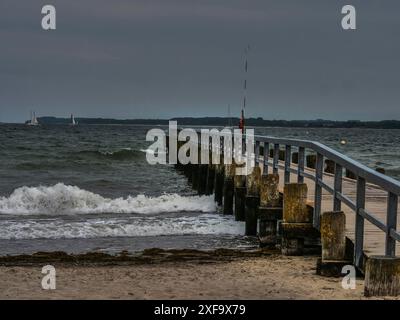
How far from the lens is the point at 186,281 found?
8719mm

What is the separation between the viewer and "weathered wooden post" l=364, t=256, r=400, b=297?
6.72m

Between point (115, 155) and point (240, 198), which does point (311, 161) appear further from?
point (115, 155)

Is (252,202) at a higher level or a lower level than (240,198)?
higher

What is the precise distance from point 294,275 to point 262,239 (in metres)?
3.77

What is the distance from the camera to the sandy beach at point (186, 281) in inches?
305

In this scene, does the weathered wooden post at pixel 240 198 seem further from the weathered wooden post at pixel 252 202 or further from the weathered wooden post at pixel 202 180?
the weathered wooden post at pixel 202 180

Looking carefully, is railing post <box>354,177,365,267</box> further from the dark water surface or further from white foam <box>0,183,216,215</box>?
white foam <box>0,183,216,215</box>

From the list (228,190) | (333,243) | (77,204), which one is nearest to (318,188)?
(333,243)

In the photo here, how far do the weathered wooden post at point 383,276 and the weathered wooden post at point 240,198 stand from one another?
370 inches

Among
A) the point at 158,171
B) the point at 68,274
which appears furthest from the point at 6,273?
the point at 158,171

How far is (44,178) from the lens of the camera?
34.2 m

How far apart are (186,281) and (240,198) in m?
7.73

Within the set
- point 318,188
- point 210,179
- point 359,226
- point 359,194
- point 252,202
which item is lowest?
point 210,179

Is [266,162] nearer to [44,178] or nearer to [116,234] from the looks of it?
[116,234]
